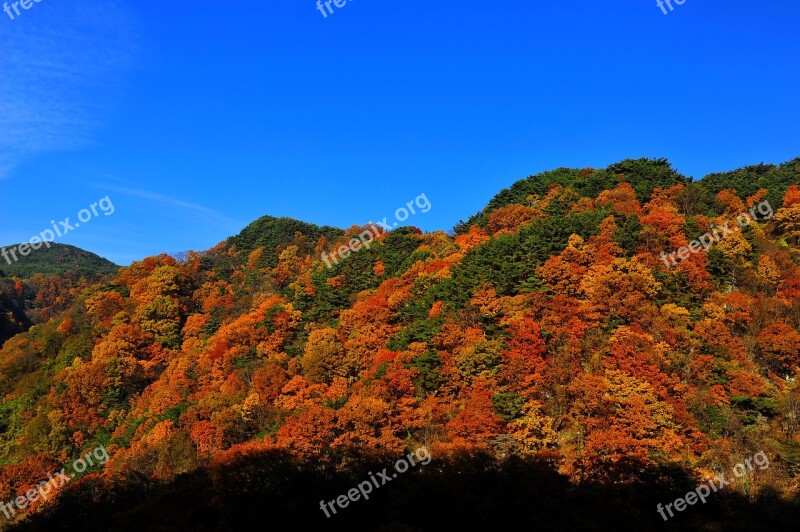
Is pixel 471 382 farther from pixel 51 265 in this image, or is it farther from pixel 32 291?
pixel 51 265

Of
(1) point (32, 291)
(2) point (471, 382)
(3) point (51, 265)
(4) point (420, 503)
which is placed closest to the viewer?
(4) point (420, 503)

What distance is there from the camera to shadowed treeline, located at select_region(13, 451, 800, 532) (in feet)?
82.2

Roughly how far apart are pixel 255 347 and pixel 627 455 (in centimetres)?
4454

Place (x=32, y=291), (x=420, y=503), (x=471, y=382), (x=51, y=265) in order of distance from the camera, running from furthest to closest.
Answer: (x=51, y=265), (x=32, y=291), (x=471, y=382), (x=420, y=503)

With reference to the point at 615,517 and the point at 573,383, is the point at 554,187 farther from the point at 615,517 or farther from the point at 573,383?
the point at 615,517

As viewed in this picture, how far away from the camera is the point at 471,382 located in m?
43.3

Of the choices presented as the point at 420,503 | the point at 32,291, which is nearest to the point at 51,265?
the point at 32,291

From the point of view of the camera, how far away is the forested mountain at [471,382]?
28547 millimetres

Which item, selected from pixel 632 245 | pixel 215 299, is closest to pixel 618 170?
pixel 632 245

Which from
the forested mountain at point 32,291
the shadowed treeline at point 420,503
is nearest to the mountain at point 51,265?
the forested mountain at point 32,291

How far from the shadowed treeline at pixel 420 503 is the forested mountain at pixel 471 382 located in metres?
A: 0.13

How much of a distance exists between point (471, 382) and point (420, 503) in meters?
16.8

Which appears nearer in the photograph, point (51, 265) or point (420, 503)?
point (420, 503)

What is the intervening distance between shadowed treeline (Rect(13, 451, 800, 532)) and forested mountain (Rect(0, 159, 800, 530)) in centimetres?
13
